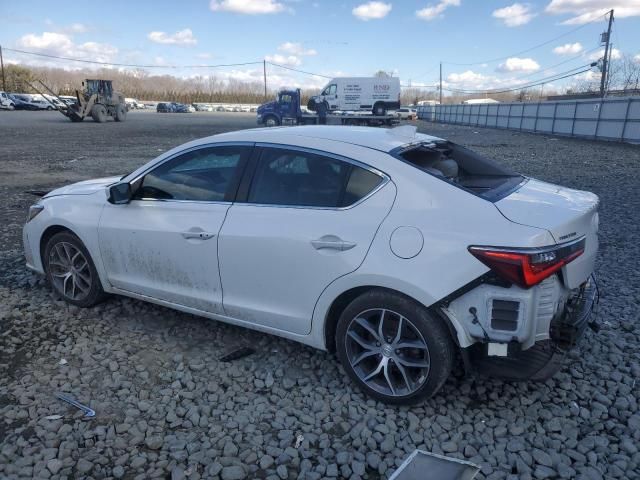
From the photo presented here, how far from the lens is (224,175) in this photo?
3.45 m

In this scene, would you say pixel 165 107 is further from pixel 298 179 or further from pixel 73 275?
pixel 298 179

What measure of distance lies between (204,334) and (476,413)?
209 cm

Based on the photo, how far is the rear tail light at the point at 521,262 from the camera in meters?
2.40

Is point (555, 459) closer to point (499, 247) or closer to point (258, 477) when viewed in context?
point (499, 247)

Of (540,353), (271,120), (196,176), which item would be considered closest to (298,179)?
(196,176)

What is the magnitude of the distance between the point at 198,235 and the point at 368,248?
4.09 feet

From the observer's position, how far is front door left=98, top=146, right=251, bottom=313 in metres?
3.34

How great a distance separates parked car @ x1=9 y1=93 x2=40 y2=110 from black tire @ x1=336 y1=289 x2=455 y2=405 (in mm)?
65977

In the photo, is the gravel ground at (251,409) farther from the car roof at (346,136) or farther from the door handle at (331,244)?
the car roof at (346,136)

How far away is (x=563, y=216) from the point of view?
2684 mm

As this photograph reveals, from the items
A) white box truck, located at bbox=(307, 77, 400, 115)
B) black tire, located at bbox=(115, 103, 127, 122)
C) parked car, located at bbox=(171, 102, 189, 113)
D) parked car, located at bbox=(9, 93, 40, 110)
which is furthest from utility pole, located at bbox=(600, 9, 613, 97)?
parked car, located at bbox=(9, 93, 40, 110)

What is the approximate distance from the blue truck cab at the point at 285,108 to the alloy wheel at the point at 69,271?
29.3m

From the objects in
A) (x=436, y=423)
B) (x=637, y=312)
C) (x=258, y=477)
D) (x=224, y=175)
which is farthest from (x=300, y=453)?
(x=637, y=312)

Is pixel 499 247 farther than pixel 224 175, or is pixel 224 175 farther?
pixel 224 175
